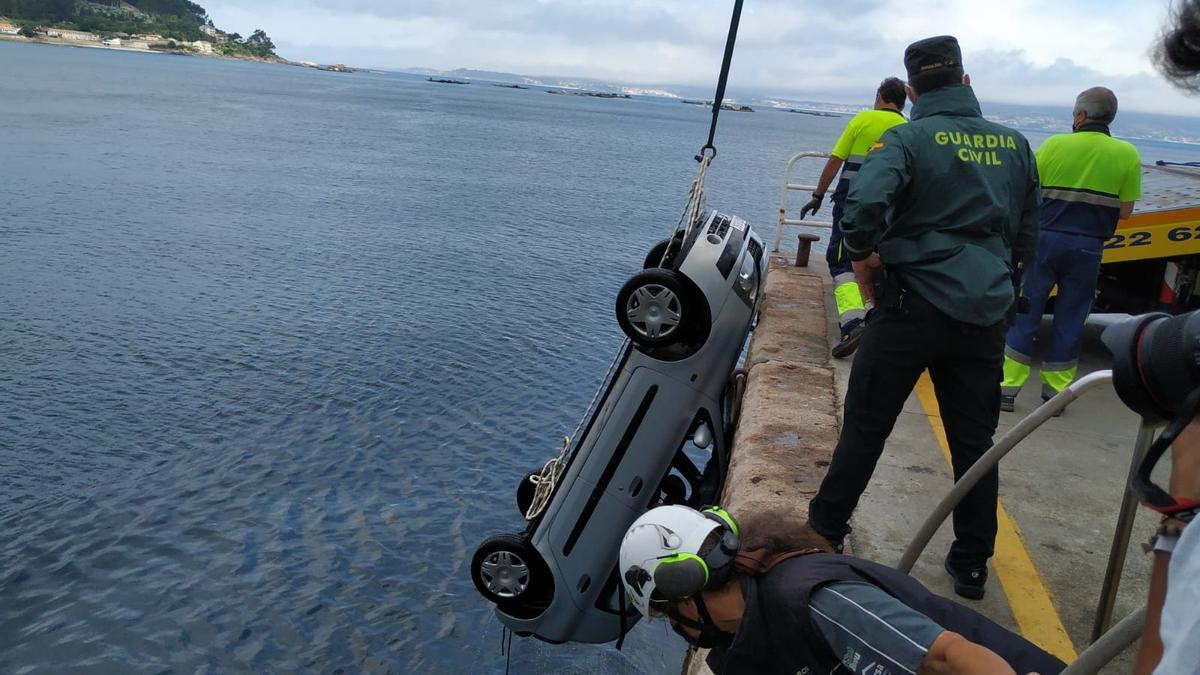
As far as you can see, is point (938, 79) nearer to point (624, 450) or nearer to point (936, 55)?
point (936, 55)

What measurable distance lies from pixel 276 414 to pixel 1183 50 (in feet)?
32.7

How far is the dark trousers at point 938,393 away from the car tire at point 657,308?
1.01 m

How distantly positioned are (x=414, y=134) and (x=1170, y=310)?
5126 cm

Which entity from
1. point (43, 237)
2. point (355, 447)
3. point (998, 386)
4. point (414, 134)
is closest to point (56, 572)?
point (355, 447)

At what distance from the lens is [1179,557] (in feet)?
4.58

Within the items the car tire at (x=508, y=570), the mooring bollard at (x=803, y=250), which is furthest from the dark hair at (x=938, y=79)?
the mooring bollard at (x=803, y=250)

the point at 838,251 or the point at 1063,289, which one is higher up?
the point at 1063,289

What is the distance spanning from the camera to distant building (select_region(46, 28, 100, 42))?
181 m

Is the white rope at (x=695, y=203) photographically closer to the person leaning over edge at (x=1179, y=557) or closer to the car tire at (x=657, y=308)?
the car tire at (x=657, y=308)

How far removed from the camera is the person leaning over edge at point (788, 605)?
7.56 ft

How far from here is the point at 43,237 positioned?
18.4 metres

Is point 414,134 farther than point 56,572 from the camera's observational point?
Yes

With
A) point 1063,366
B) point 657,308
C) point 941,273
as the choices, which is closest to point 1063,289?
point 1063,366

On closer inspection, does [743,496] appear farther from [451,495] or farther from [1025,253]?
[451,495]
